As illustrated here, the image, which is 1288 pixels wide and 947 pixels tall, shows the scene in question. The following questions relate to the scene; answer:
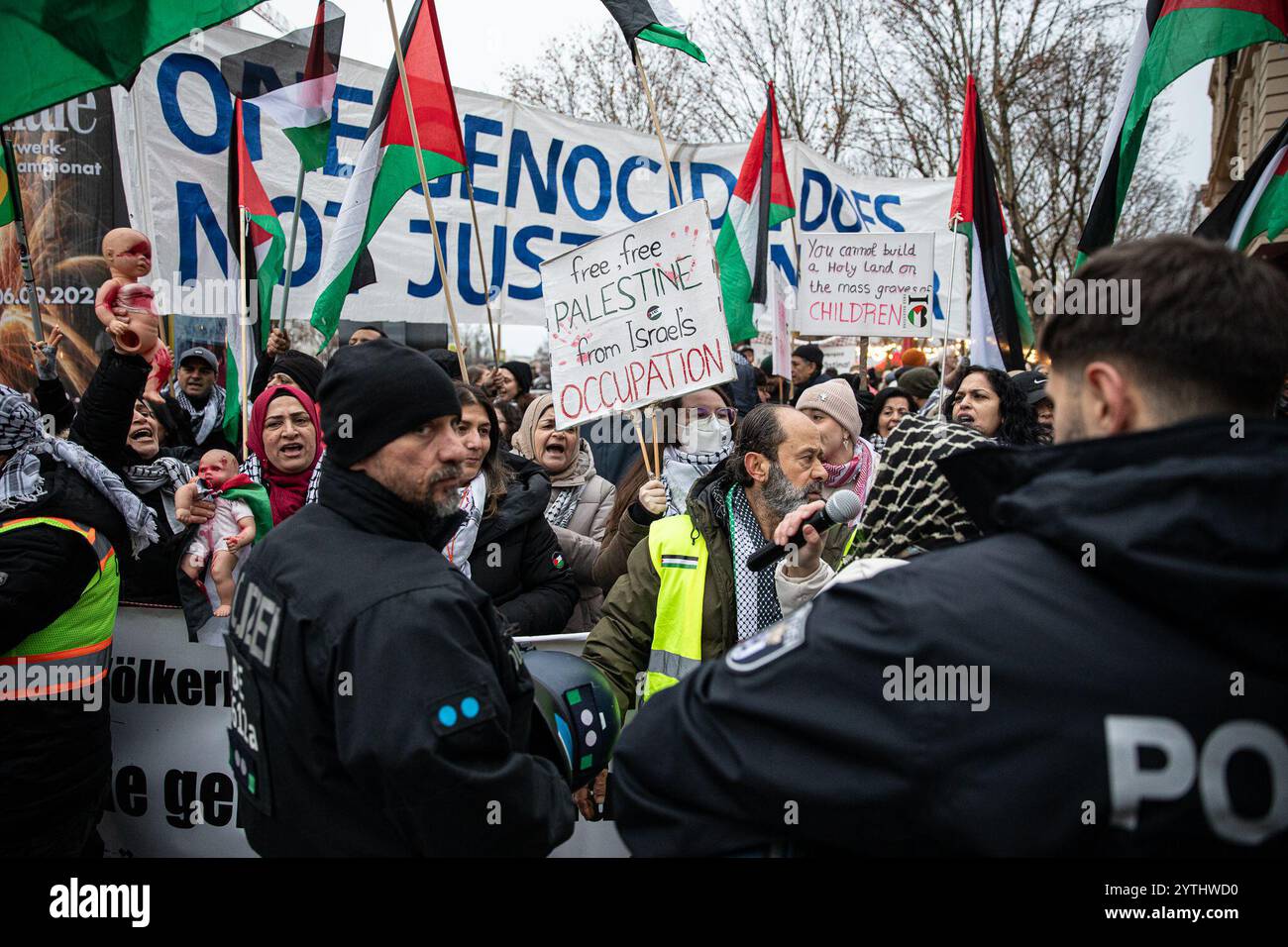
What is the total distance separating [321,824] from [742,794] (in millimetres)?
1044

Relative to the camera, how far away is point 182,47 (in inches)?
254

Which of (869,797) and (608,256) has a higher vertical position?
(608,256)

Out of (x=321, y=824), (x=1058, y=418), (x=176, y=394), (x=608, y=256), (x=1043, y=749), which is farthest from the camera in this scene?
(x=176, y=394)

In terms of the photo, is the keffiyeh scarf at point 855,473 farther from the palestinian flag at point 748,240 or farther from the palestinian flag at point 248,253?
the palestinian flag at point 248,253

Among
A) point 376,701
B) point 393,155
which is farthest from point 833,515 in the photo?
point 393,155

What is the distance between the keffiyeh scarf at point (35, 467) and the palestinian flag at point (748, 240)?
163 inches

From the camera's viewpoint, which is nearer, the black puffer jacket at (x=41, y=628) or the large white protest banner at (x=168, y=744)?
the black puffer jacket at (x=41, y=628)

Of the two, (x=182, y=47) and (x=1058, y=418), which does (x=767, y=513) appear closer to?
(x=1058, y=418)

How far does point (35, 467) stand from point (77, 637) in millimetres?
574

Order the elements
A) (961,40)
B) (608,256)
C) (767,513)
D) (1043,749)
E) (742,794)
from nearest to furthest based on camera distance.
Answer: (1043,749)
(742,794)
(767,513)
(608,256)
(961,40)

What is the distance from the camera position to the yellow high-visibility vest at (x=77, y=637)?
3.12 meters

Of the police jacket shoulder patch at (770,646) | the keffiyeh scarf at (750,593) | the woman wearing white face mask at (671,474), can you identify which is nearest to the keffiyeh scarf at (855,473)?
the woman wearing white face mask at (671,474)

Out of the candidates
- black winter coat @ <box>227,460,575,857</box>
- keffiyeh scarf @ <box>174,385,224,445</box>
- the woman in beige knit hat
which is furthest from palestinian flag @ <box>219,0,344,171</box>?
black winter coat @ <box>227,460,575,857</box>
